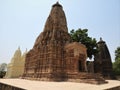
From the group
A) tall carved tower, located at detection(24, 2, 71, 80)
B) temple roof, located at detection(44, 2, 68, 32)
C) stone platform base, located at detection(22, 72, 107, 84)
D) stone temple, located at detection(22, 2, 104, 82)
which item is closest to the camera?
stone platform base, located at detection(22, 72, 107, 84)

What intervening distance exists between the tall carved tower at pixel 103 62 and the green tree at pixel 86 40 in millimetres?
3707

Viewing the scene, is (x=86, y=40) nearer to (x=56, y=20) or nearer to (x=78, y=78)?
(x=56, y=20)

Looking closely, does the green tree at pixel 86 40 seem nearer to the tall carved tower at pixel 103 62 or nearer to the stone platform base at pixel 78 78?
the tall carved tower at pixel 103 62

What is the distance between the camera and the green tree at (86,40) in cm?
2403

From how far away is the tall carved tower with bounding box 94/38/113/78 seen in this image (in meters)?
25.7

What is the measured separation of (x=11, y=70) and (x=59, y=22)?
18654 mm

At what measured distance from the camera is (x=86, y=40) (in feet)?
78.8

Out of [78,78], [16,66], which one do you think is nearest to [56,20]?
[78,78]

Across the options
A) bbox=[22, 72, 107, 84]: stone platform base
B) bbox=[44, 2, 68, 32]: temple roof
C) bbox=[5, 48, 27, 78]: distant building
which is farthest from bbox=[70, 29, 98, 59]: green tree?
bbox=[5, 48, 27, 78]: distant building

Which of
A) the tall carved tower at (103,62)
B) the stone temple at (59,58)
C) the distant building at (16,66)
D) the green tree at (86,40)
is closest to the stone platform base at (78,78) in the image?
the stone temple at (59,58)

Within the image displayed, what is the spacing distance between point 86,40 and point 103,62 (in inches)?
275

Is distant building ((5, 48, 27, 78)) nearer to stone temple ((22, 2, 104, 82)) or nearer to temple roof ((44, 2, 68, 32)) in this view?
stone temple ((22, 2, 104, 82))

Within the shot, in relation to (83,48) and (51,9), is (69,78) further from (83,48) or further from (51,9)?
(51,9)

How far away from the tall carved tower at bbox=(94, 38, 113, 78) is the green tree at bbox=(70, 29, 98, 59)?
3.71 metres
